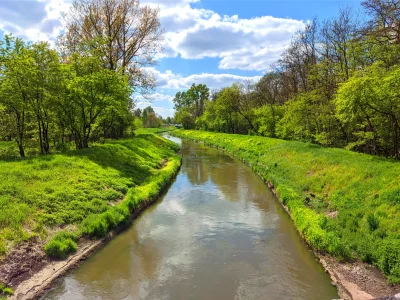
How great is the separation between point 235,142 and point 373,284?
39.9 meters

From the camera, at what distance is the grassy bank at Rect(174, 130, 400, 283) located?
9.92 meters

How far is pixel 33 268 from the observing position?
9.38m

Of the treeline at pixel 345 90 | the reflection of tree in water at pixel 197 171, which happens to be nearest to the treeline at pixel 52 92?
the reflection of tree in water at pixel 197 171

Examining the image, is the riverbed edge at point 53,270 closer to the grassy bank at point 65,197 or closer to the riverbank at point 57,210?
the riverbank at point 57,210

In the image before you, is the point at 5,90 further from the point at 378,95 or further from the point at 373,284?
the point at 378,95

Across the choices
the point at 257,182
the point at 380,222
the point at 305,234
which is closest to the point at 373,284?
the point at 380,222

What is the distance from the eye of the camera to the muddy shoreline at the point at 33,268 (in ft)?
27.8

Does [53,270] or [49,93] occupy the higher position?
[49,93]

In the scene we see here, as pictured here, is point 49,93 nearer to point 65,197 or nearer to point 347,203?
point 65,197

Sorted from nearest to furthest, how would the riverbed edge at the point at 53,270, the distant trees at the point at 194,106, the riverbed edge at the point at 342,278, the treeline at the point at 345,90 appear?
the riverbed edge at the point at 342,278 < the riverbed edge at the point at 53,270 < the treeline at the point at 345,90 < the distant trees at the point at 194,106

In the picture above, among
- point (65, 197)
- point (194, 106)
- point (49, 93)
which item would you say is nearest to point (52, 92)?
point (49, 93)

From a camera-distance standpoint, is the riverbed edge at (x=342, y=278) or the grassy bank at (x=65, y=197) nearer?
the riverbed edge at (x=342, y=278)

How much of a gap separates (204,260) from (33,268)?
230 inches

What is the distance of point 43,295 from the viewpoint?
8.62 m
